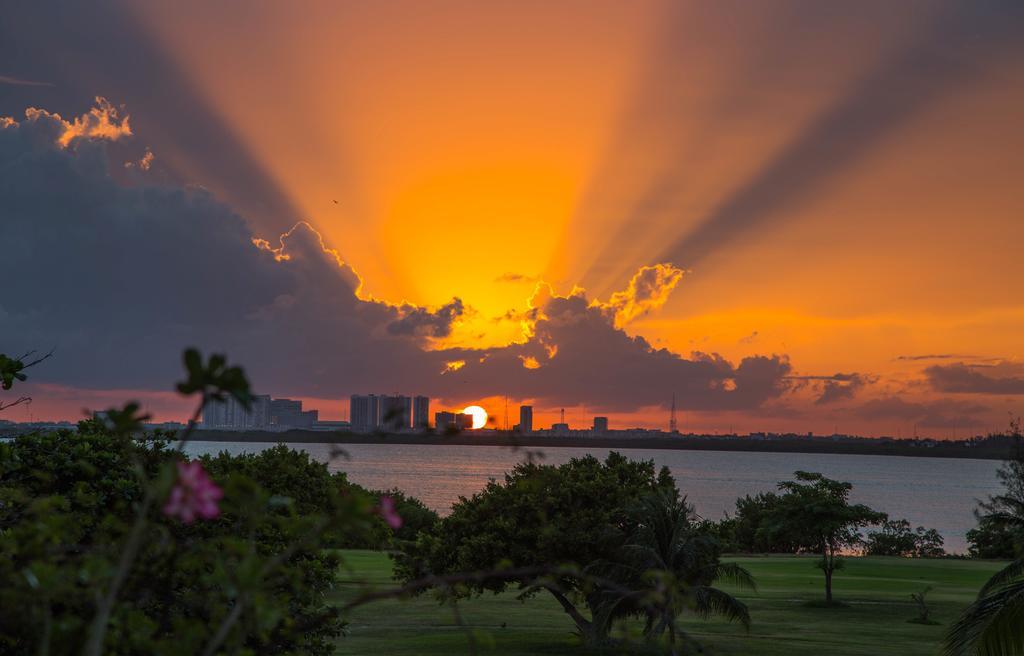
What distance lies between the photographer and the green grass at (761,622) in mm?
40219

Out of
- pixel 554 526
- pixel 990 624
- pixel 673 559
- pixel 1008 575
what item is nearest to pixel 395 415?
pixel 990 624

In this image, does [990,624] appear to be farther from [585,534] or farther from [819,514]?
[819,514]

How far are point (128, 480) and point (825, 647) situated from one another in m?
31.4

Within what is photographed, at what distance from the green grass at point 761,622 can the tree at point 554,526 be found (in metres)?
2.68

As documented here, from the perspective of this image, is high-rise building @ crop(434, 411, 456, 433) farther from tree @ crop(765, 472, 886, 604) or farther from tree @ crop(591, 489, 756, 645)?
tree @ crop(765, 472, 886, 604)

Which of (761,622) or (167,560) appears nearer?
(167,560)

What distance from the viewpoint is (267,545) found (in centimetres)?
2350

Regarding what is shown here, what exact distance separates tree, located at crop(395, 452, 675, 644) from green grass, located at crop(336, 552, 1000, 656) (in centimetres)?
268

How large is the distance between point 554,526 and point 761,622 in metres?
18.1

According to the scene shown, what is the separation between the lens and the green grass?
4022 centimetres

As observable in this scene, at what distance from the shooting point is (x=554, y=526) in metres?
36.6

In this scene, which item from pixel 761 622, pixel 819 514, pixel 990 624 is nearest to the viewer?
pixel 990 624

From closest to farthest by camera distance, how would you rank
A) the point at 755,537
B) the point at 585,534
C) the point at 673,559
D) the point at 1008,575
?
the point at 1008,575 < the point at 673,559 < the point at 585,534 < the point at 755,537

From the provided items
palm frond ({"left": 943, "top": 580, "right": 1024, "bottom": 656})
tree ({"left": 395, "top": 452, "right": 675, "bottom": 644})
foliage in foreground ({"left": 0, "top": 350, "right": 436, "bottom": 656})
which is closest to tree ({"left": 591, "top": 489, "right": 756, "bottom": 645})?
tree ({"left": 395, "top": 452, "right": 675, "bottom": 644})
